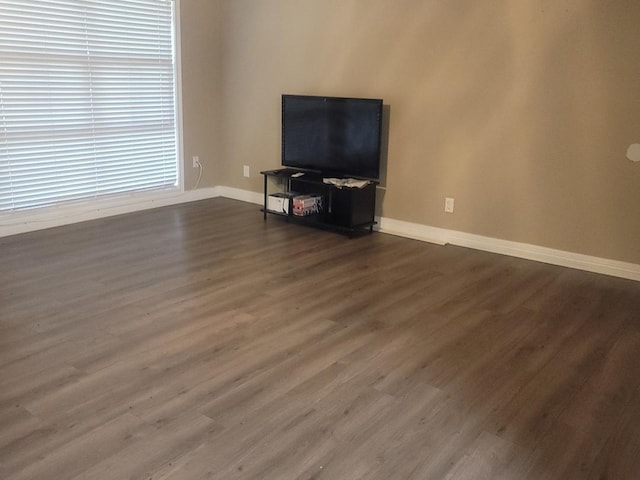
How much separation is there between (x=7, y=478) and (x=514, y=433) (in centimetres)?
176

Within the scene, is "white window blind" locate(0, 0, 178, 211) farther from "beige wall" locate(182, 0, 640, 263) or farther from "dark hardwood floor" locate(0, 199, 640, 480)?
"beige wall" locate(182, 0, 640, 263)

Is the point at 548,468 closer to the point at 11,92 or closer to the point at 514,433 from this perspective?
the point at 514,433

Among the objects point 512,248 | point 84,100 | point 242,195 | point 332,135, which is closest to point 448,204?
point 512,248

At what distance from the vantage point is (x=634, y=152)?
3.84 meters

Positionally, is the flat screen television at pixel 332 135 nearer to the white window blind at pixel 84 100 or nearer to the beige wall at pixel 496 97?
the beige wall at pixel 496 97

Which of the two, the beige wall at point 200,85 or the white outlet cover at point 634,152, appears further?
the beige wall at point 200,85

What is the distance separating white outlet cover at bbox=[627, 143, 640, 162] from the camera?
151 inches

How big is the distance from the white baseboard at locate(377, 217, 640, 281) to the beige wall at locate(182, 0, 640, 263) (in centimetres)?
6

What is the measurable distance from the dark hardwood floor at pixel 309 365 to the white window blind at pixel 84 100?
2.60 ft

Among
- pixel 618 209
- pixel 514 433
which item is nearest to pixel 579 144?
pixel 618 209

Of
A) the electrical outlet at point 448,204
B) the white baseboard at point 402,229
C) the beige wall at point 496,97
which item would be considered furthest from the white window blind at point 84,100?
the electrical outlet at point 448,204

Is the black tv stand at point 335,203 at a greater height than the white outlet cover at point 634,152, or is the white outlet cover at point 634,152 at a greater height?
the white outlet cover at point 634,152

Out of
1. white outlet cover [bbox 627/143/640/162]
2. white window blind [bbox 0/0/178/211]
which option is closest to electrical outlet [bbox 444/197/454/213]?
white outlet cover [bbox 627/143/640/162]

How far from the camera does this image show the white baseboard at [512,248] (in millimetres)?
4027
